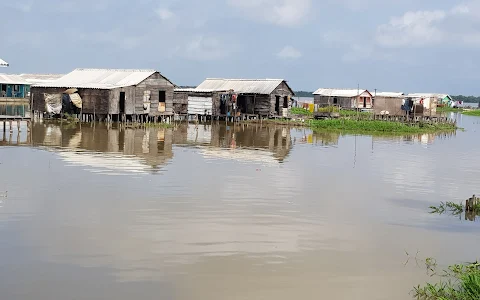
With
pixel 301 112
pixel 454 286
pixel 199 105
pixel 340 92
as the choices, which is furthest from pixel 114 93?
pixel 340 92

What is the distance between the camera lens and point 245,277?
9.43 metres

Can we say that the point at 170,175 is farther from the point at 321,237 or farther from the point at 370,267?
the point at 370,267

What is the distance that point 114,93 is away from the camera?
37.7 m

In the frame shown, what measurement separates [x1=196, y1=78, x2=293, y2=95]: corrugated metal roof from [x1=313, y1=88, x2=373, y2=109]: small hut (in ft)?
53.3

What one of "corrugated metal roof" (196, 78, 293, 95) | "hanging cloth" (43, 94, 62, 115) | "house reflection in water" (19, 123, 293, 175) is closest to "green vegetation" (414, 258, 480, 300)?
"house reflection in water" (19, 123, 293, 175)

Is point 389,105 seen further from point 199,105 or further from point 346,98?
point 199,105

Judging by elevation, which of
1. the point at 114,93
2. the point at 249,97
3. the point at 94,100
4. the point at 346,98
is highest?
the point at 346,98

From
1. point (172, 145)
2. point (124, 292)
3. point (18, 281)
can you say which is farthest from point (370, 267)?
point (172, 145)

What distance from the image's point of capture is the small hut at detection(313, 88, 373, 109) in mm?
63969

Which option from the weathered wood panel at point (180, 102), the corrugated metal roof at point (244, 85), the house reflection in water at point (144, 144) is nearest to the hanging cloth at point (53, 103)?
the house reflection in water at point (144, 144)

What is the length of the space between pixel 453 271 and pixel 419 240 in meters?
2.02

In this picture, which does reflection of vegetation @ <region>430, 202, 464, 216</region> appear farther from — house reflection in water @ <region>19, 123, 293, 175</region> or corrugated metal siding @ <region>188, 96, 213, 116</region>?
corrugated metal siding @ <region>188, 96, 213, 116</region>

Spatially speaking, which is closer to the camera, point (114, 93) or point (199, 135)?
point (199, 135)

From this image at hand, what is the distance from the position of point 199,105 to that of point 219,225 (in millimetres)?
35157
